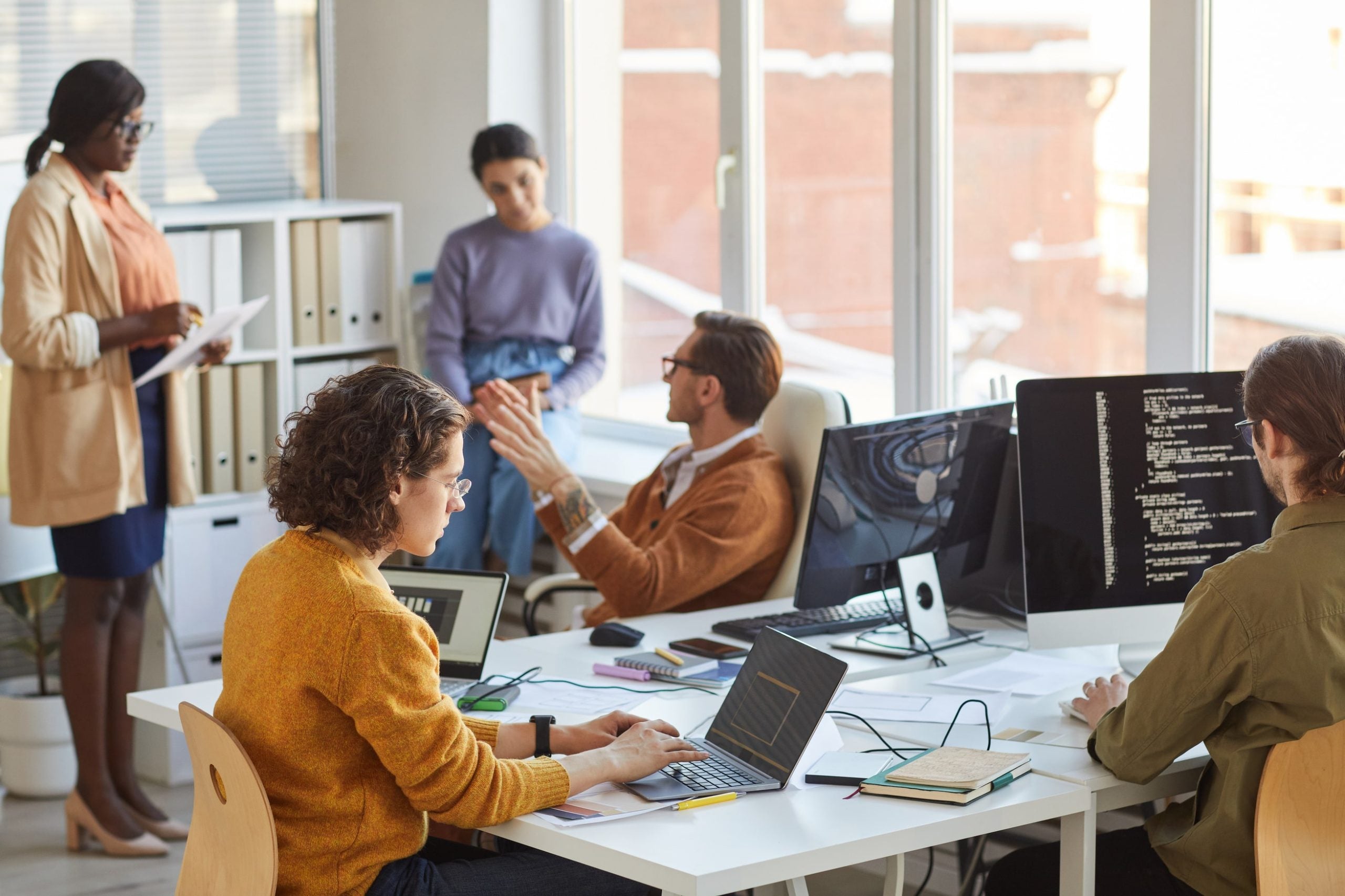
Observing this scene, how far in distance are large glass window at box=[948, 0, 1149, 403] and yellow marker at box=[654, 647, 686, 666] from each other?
134 cm

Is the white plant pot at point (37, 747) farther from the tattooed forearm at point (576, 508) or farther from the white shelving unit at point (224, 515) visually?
the tattooed forearm at point (576, 508)

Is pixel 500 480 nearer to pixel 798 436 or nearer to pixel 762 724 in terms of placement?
pixel 798 436

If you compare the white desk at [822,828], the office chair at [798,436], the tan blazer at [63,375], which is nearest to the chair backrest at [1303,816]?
the white desk at [822,828]

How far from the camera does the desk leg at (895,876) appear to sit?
→ 1.90 metres

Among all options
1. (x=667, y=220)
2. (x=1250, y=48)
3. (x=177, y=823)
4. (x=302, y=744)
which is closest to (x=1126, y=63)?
(x=1250, y=48)

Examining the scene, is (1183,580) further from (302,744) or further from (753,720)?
(302,744)

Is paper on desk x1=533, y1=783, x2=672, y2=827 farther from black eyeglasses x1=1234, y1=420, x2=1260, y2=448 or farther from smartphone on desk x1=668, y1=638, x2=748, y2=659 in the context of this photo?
black eyeglasses x1=1234, y1=420, x2=1260, y2=448

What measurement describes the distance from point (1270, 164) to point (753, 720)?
1712 mm

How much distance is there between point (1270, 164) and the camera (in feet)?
9.95

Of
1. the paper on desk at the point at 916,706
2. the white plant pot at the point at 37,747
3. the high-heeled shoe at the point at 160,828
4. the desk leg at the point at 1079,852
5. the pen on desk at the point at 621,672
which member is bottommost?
the high-heeled shoe at the point at 160,828

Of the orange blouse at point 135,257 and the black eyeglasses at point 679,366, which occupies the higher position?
the orange blouse at point 135,257

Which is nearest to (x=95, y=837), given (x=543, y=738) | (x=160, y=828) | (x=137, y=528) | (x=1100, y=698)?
(x=160, y=828)

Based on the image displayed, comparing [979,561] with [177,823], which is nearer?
[979,561]

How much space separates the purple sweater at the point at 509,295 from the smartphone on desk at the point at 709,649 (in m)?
1.73
